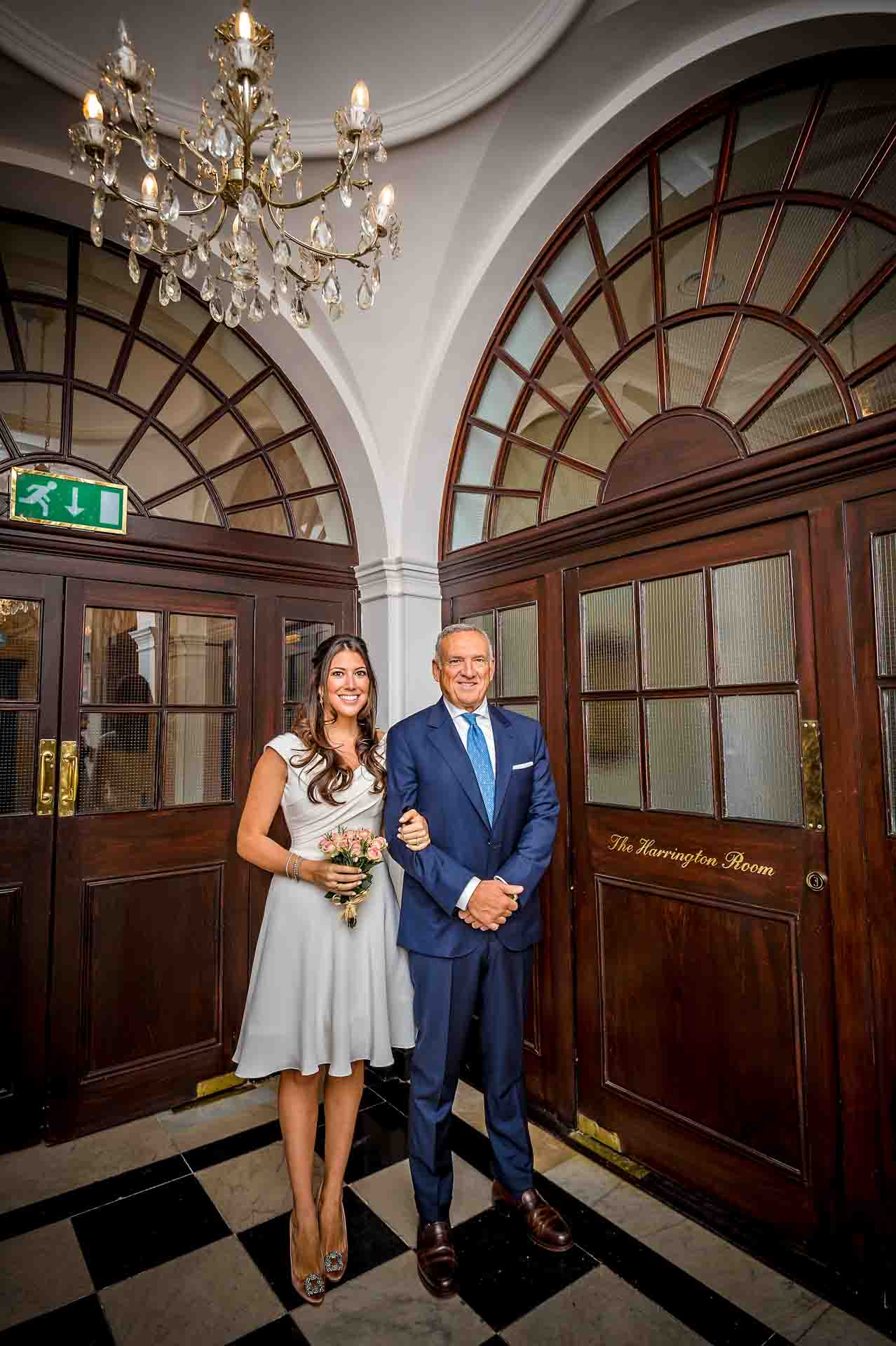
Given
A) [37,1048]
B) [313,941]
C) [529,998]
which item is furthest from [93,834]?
[529,998]

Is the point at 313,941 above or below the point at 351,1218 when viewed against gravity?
above

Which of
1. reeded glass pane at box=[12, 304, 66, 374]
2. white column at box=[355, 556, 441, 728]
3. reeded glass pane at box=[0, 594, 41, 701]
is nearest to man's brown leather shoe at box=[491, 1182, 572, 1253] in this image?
white column at box=[355, 556, 441, 728]

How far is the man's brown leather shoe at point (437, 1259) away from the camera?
199 centimetres

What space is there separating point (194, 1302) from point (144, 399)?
130 inches

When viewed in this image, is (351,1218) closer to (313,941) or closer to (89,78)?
(313,941)

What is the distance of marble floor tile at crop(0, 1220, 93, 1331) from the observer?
78.0 inches

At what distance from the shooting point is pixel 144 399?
324cm

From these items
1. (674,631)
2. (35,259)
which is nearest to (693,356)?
(674,631)

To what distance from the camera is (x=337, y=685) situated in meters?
Result: 2.23

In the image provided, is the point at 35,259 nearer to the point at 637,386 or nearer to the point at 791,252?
the point at 637,386

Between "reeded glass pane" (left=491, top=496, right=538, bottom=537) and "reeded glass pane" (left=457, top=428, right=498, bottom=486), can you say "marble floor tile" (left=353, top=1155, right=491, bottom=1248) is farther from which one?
"reeded glass pane" (left=457, top=428, right=498, bottom=486)

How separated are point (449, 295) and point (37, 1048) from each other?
3653mm

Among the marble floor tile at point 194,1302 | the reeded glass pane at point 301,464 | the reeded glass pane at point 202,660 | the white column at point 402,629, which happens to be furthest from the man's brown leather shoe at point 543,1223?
the reeded glass pane at point 301,464

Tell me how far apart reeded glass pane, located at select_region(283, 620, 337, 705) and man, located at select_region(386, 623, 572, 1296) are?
1.34 meters
